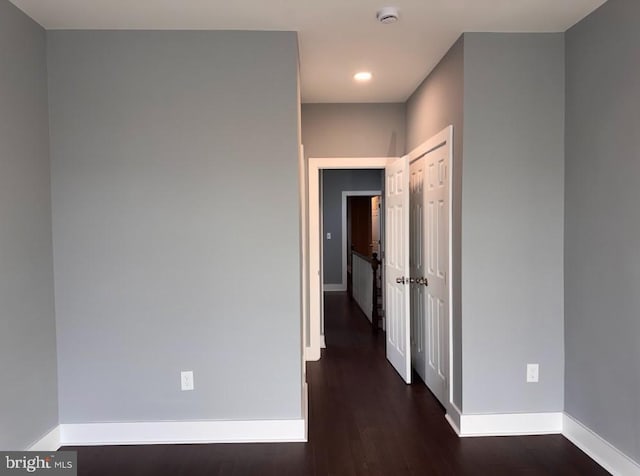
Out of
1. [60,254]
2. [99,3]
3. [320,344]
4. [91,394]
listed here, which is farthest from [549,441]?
[99,3]

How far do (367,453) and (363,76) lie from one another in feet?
9.06

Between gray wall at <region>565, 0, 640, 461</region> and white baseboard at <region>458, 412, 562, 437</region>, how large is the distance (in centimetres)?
16

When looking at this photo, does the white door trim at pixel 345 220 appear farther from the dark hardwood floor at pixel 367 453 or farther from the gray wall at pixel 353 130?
the dark hardwood floor at pixel 367 453

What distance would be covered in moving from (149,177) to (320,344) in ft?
8.62

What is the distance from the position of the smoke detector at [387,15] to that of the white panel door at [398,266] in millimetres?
1327

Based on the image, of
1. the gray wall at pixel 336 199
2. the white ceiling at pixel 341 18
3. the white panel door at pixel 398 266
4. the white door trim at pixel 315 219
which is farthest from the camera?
the gray wall at pixel 336 199

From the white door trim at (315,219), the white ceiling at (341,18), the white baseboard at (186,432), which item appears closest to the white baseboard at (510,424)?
the white baseboard at (186,432)

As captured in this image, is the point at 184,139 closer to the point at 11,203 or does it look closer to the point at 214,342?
the point at 11,203

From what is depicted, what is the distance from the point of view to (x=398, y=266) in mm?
3855

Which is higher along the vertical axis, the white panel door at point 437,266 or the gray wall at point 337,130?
the gray wall at point 337,130

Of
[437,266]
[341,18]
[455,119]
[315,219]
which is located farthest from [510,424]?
[341,18]

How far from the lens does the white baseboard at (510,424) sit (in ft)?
8.93
